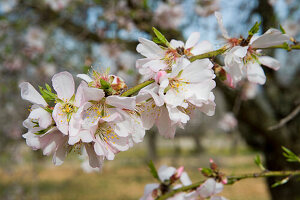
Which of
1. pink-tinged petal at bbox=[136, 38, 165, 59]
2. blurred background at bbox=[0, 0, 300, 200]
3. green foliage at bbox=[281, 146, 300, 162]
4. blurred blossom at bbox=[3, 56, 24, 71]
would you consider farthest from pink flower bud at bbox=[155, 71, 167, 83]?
blurred blossom at bbox=[3, 56, 24, 71]

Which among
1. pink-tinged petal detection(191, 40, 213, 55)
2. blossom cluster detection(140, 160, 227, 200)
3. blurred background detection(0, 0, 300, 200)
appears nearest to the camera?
pink-tinged petal detection(191, 40, 213, 55)

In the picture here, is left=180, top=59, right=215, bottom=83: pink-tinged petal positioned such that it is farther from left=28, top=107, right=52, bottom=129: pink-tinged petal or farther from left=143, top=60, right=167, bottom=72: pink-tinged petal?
left=28, top=107, right=52, bottom=129: pink-tinged petal

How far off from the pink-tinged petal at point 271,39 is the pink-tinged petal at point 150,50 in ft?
0.91

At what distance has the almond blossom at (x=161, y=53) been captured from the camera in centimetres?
78

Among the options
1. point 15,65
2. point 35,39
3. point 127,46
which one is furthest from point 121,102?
point 15,65

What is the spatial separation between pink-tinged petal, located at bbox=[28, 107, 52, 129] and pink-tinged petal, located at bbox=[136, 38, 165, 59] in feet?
0.94

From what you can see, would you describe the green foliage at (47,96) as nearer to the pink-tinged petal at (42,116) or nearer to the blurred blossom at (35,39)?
the pink-tinged petal at (42,116)

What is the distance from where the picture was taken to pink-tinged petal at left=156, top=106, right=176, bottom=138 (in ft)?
2.67

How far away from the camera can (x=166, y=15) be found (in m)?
3.40

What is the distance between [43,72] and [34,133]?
375 cm

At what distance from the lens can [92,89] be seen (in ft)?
2.21

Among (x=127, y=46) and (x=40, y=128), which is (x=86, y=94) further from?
(x=127, y=46)

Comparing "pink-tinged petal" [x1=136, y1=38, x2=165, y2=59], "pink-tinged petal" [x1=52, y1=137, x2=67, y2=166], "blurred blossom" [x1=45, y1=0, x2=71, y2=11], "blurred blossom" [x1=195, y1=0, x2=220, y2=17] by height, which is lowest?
"pink-tinged petal" [x1=52, y1=137, x2=67, y2=166]

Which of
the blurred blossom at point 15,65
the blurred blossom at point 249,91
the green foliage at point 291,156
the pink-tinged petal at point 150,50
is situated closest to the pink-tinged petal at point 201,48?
the pink-tinged petal at point 150,50
